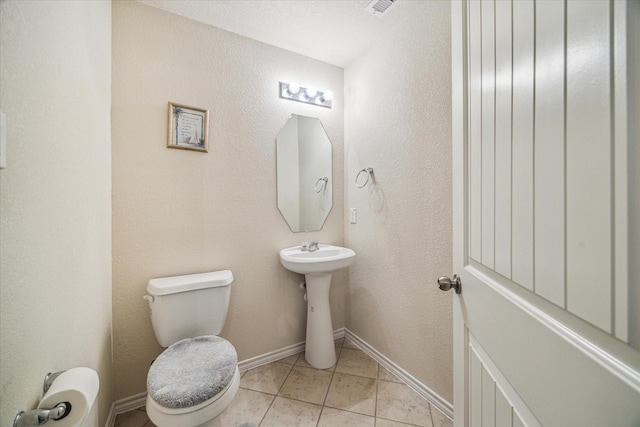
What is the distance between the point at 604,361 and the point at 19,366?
1.05m

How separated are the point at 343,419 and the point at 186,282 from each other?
1128 millimetres

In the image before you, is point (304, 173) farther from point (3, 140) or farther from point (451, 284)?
point (3, 140)

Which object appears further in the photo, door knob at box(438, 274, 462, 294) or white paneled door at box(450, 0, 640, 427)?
door knob at box(438, 274, 462, 294)

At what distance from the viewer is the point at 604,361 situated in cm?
32

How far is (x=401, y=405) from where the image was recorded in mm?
1417

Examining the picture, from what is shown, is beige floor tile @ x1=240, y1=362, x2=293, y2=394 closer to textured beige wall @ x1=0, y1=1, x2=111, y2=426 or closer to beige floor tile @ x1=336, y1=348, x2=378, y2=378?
beige floor tile @ x1=336, y1=348, x2=378, y2=378

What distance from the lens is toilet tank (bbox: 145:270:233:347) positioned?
1339mm

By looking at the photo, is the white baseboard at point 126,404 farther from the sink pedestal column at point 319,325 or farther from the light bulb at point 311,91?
the light bulb at point 311,91

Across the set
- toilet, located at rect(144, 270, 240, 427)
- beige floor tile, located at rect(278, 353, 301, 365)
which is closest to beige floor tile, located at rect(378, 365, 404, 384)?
beige floor tile, located at rect(278, 353, 301, 365)

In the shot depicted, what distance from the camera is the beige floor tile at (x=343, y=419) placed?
4.27 feet

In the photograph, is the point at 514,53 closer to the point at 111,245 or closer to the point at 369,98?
the point at 369,98

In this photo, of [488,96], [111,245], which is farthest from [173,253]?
[488,96]

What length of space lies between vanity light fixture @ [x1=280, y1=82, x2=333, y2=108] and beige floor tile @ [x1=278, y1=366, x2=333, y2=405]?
1977 mm

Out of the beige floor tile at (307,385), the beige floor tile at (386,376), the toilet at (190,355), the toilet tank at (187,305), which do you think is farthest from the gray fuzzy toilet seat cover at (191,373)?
the beige floor tile at (386,376)
